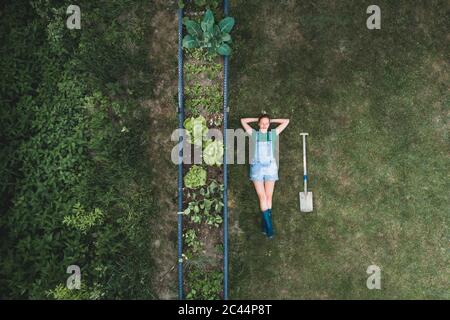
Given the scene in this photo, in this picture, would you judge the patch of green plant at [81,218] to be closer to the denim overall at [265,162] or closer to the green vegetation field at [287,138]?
the green vegetation field at [287,138]

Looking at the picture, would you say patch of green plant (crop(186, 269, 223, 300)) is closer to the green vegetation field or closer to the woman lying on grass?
the green vegetation field

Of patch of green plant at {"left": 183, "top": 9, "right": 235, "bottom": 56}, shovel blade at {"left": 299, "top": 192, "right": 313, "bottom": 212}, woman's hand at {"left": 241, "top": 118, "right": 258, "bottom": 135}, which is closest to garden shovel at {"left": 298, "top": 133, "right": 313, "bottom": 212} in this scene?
shovel blade at {"left": 299, "top": 192, "right": 313, "bottom": 212}

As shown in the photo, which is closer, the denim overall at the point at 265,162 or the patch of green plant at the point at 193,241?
the denim overall at the point at 265,162

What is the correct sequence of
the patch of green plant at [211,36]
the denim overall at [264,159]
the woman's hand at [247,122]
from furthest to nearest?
the woman's hand at [247,122]
the denim overall at [264,159]
the patch of green plant at [211,36]

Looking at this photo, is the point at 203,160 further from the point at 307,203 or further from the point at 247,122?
the point at 307,203

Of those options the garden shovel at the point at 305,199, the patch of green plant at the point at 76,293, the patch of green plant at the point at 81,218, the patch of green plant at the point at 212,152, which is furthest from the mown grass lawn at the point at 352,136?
the patch of green plant at the point at 81,218
